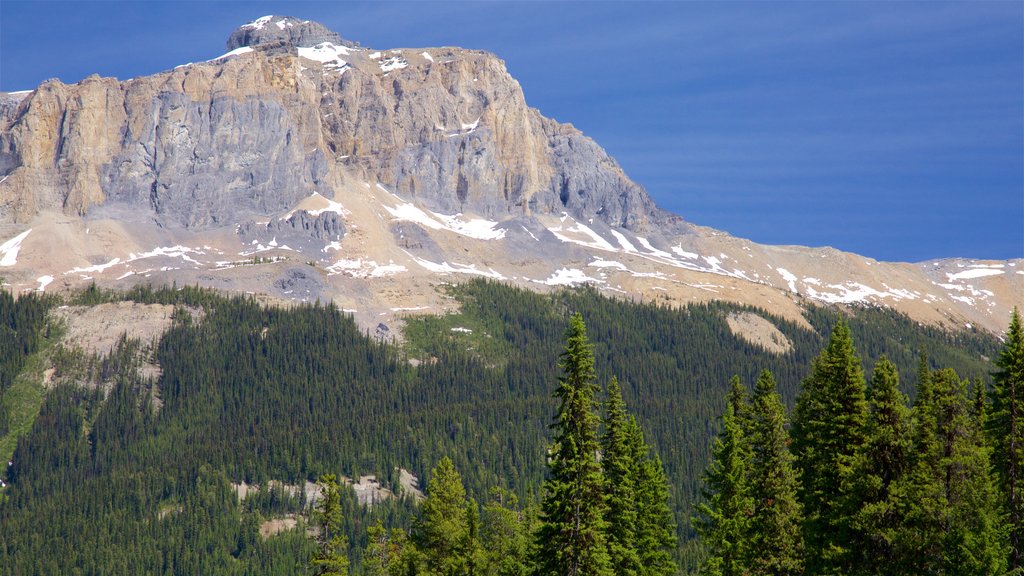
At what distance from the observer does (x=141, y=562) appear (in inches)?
7431

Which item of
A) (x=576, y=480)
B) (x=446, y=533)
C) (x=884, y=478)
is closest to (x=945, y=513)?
(x=884, y=478)

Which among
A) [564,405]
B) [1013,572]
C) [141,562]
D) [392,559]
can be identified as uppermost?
[564,405]

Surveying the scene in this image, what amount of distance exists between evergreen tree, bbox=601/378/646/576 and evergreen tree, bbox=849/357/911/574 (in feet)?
50.7

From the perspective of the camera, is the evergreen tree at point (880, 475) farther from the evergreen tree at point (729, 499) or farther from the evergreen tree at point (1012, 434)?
the evergreen tree at point (729, 499)

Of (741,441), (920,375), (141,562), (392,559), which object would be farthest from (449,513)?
(141,562)

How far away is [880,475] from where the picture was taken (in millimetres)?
51719

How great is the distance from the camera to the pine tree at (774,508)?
57.1 metres

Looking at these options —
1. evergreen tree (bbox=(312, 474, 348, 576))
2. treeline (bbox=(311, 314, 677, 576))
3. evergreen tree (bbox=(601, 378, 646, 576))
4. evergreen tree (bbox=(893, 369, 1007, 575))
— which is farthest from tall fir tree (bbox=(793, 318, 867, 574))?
evergreen tree (bbox=(312, 474, 348, 576))

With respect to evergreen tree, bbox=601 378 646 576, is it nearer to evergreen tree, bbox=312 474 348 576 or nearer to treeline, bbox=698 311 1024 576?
treeline, bbox=698 311 1024 576

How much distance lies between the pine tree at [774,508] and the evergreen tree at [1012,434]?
29.0 ft

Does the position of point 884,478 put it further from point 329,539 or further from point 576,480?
point 329,539

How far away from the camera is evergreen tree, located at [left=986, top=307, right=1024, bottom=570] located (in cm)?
5466

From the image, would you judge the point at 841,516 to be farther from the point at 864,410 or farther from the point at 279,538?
the point at 279,538

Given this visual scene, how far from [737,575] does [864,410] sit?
→ 42.3ft
